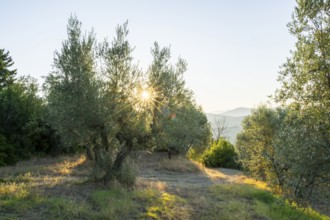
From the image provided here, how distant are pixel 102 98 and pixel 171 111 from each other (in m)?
10.2

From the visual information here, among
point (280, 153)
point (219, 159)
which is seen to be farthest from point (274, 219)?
point (219, 159)

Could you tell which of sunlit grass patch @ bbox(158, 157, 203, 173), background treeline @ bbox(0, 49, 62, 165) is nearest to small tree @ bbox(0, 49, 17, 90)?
background treeline @ bbox(0, 49, 62, 165)

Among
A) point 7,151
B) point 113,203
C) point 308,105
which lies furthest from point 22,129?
point 308,105

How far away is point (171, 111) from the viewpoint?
83.4 ft

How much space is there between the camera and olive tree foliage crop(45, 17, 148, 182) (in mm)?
15758

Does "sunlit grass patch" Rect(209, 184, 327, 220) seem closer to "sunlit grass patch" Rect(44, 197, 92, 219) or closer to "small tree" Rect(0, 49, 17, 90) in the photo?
"sunlit grass patch" Rect(44, 197, 92, 219)

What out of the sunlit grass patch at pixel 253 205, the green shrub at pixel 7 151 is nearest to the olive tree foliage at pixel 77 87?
the sunlit grass patch at pixel 253 205

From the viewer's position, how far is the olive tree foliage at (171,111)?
19.7m

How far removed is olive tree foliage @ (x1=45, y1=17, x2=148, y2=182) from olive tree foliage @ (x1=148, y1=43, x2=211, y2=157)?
2093 mm

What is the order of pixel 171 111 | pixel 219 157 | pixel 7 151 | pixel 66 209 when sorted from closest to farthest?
pixel 66 209 < pixel 171 111 < pixel 7 151 < pixel 219 157

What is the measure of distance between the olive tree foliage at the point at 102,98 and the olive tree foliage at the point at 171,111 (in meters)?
2.09

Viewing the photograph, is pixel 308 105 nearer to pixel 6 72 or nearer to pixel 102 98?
pixel 102 98

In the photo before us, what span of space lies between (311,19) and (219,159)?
3981 cm

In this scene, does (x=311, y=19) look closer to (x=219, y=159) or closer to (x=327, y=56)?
(x=327, y=56)
